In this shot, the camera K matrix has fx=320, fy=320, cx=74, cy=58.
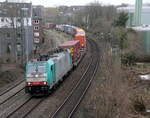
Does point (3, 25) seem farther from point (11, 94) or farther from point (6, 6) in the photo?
point (11, 94)

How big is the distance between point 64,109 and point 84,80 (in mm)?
10092

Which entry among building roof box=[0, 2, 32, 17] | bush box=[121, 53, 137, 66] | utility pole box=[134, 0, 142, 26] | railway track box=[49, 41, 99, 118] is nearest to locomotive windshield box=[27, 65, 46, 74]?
railway track box=[49, 41, 99, 118]

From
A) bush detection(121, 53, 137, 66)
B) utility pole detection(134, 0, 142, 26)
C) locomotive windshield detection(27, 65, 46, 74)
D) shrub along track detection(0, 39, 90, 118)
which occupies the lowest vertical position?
shrub along track detection(0, 39, 90, 118)

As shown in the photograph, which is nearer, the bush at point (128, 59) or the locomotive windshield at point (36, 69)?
the locomotive windshield at point (36, 69)

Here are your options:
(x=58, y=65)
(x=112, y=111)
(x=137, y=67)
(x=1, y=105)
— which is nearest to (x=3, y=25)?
(x=137, y=67)

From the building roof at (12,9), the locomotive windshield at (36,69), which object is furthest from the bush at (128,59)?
the building roof at (12,9)

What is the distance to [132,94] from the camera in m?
20.6

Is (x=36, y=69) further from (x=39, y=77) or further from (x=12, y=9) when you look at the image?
(x=12, y=9)

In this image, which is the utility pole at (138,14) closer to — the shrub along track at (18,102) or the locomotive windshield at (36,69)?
the shrub along track at (18,102)

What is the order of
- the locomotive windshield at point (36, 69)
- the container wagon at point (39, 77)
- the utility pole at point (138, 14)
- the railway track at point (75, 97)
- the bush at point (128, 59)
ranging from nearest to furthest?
the railway track at point (75, 97), the container wagon at point (39, 77), the locomotive windshield at point (36, 69), the bush at point (128, 59), the utility pole at point (138, 14)

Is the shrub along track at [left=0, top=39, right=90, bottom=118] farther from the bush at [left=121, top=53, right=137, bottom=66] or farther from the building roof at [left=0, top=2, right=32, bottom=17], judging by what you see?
the building roof at [left=0, top=2, right=32, bottom=17]

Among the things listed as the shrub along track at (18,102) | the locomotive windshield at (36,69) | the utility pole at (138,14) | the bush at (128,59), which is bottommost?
the shrub along track at (18,102)

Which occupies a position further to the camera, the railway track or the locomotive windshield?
the locomotive windshield

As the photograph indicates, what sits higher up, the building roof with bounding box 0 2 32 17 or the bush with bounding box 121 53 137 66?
the building roof with bounding box 0 2 32 17
